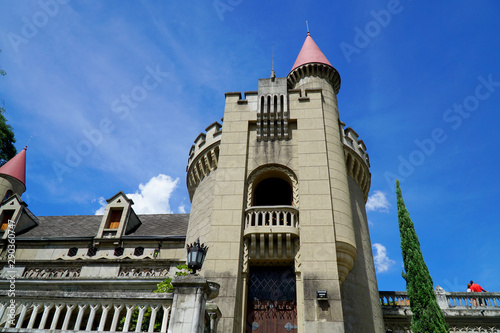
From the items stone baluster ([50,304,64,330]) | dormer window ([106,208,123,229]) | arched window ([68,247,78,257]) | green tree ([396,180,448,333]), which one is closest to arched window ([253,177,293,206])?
green tree ([396,180,448,333])

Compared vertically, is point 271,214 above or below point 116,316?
above

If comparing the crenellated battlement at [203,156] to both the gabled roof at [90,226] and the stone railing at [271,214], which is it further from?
the stone railing at [271,214]

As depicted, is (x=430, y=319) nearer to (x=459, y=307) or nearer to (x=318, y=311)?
(x=459, y=307)

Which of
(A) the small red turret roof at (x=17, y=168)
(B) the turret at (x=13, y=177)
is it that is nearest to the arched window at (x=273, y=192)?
(B) the turret at (x=13, y=177)

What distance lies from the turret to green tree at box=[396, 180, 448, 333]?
29651 mm

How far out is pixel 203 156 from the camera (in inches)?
762

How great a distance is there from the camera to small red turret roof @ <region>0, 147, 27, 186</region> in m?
28.6

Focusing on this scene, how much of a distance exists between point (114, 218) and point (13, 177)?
1262 cm

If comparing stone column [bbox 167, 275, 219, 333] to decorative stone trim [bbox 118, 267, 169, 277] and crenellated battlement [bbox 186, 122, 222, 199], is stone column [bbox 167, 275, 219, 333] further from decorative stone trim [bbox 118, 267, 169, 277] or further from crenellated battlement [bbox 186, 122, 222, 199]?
crenellated battlement [bbox 186, 122, 222, 199]

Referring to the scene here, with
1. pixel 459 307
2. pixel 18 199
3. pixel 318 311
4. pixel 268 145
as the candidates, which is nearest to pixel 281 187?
pixel 268 145

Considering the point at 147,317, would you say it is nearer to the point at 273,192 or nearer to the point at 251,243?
the point at 251,243

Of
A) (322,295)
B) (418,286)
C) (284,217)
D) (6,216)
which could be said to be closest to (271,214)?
(284,217)

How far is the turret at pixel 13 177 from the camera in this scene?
91.0 feet

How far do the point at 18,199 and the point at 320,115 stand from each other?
22.7 m
